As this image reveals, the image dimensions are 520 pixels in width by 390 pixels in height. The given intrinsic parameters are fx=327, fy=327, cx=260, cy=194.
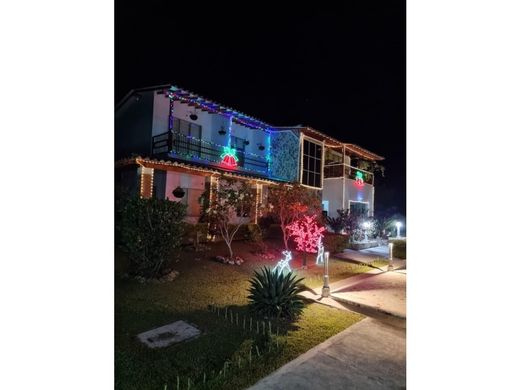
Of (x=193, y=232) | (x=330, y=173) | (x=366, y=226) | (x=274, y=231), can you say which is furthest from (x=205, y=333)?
Answer: (x=330, y=173)

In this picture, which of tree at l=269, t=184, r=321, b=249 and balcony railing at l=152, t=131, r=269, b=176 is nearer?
tree at l=269, t=184, r=321, b=249

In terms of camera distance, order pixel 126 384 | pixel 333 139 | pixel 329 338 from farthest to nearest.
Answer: pixel 333 139
pixel 329 338
pixel 126 384

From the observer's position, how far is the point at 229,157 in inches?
659

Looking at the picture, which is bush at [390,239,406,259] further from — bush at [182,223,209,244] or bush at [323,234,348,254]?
bush at [182,223,209,244]

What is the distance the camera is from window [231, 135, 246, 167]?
61.4ft

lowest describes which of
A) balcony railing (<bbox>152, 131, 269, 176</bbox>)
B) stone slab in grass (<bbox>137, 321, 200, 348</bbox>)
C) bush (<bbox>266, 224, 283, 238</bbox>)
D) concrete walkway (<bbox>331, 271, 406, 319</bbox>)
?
concrete walkway (<bbox>331, 271, 406, 319</bbox>)

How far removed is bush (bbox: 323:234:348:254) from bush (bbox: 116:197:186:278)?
8.18 metres

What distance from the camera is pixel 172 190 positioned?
1454 centimetres

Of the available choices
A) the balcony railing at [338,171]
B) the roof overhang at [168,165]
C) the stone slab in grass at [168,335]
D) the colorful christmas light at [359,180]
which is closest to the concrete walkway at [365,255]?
the roof overhang at [168,165]

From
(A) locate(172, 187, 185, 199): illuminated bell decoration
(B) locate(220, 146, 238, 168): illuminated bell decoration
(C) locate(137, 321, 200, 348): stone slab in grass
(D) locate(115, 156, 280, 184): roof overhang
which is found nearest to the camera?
(C) locate(137, 321, 200, 348): stone slab in grass

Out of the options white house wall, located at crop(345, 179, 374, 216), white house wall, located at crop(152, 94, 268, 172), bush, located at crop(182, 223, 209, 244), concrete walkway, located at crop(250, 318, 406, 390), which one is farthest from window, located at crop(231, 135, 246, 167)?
concrete walkway, located at crop(250, 318, 406, 390)
